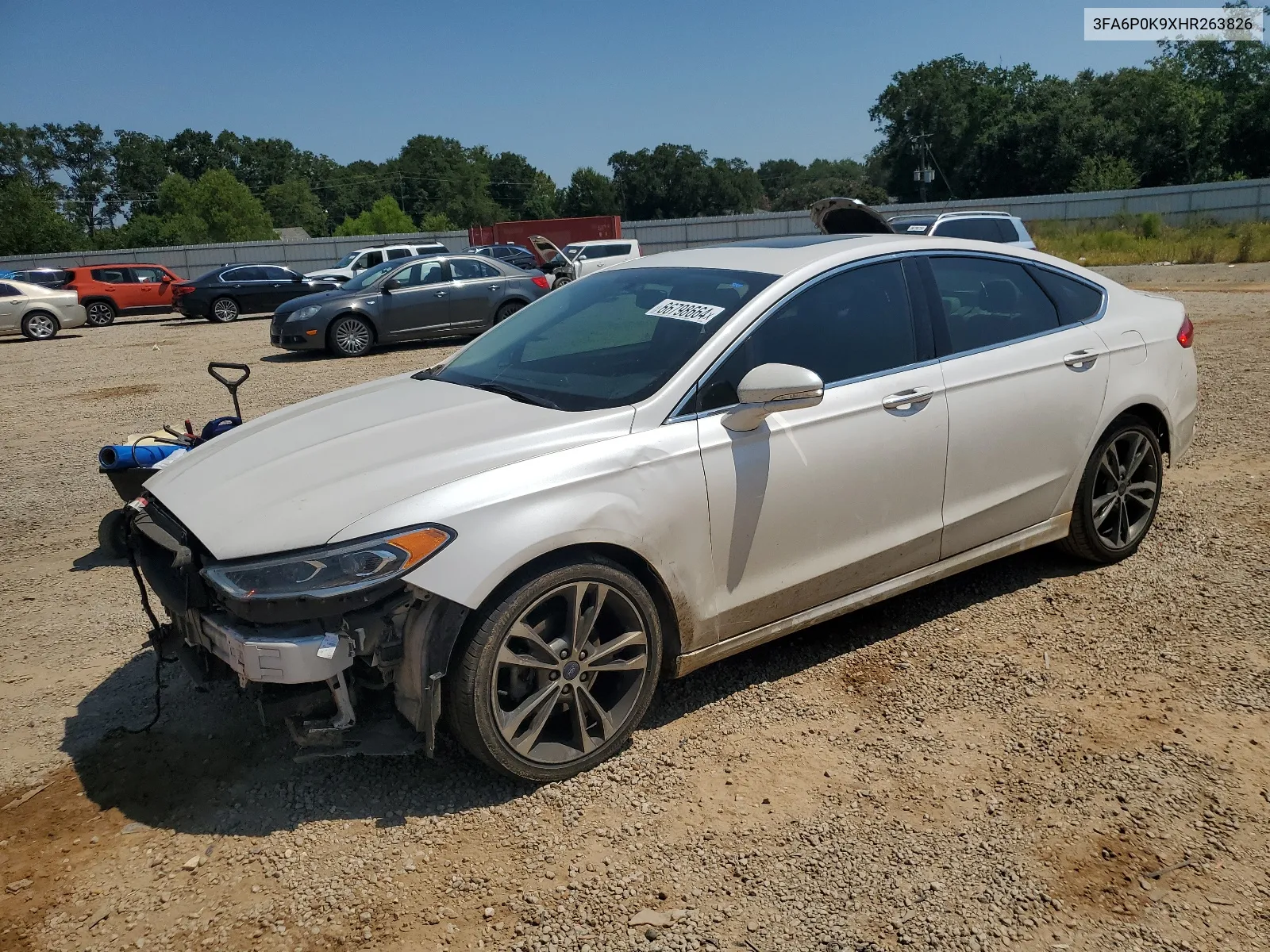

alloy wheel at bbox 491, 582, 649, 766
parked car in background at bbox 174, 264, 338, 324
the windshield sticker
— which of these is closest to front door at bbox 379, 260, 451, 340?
parked car in background at bbox 174, 264, 338, 324

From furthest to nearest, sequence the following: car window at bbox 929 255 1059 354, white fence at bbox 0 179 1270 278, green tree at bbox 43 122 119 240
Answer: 1. green tree at bbox 43 122 119 240
2. white fence at bbox 0 179 1270 278
3. car window at bbox 929 255 1059 354

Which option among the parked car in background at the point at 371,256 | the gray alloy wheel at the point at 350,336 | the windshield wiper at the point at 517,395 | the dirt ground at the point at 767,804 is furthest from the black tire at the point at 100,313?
the windshield wiper at the point at 517,395

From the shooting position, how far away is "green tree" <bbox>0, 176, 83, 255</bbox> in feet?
189

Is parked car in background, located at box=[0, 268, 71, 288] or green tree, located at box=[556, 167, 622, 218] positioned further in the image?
green tree, located at box=[556, 167, 622, 218]

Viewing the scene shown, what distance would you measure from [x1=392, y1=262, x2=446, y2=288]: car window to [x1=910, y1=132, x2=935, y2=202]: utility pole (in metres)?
69.6

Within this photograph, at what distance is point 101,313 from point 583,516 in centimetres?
2823

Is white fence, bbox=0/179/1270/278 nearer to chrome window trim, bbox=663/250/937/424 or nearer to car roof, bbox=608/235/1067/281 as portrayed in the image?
car roof, bbox=608/235/1067/281

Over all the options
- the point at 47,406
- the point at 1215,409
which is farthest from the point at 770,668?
the point at 47,406

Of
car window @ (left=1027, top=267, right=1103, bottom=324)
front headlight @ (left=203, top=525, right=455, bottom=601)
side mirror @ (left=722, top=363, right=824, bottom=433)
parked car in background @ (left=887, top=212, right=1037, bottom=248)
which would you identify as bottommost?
front headlight @ (left=203, top=525, right=455, bottom=601)

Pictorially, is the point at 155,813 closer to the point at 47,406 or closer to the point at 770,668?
the point at 770,668

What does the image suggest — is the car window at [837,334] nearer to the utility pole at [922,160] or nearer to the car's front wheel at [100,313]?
the car's front wheel at [100,313]

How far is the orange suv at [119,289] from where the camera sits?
86.3 feet

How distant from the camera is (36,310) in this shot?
22.4 m

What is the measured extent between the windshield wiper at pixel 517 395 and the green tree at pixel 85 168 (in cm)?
12632
